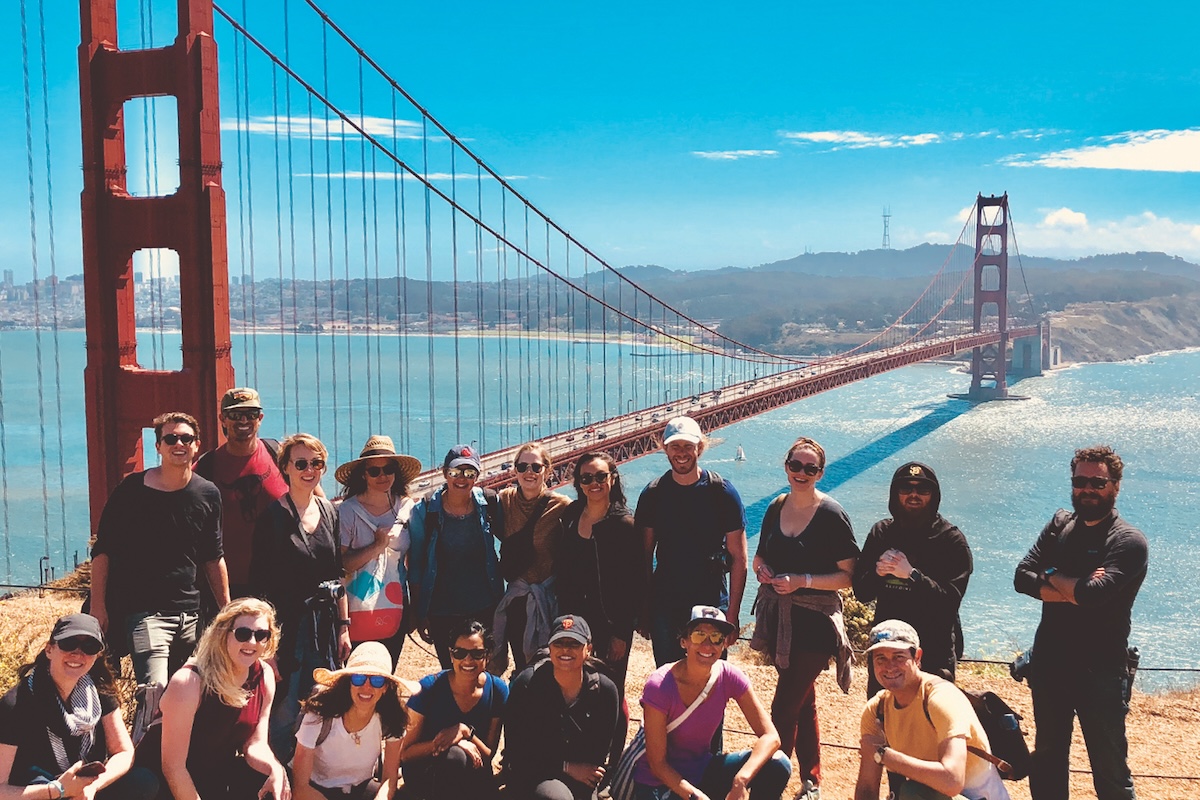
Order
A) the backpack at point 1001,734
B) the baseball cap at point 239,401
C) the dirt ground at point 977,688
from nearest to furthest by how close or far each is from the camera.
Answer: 1. the backpack at point 1001,734
2. the baseball cap at point 239,401
3. the dirt ground at point 977,688

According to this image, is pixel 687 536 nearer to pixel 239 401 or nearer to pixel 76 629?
pixel 239 401

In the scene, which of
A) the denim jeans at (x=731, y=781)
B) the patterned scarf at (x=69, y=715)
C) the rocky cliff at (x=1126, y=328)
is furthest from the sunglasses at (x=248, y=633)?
the rocky cliff at (x=1126, y=328)

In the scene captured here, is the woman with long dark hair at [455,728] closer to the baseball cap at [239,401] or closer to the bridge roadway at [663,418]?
the baseball cap at [239,401]

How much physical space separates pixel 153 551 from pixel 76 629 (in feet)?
2.08

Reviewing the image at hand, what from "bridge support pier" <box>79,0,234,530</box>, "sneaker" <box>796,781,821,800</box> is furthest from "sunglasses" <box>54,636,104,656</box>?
"bridge support pier" <box>79,0,234,530</box>

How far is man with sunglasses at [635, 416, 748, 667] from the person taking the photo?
3.85m

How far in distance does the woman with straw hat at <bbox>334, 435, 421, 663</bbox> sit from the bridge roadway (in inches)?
328

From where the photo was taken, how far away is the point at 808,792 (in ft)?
12.6

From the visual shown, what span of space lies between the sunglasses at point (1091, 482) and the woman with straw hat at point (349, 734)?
2.29 meters

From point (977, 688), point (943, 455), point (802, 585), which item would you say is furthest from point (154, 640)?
point (943, 455)

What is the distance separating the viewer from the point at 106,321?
333 inches

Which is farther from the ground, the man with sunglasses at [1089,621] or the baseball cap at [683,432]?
the baseball cap at [683,432]

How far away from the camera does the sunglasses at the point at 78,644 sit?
2887 mm

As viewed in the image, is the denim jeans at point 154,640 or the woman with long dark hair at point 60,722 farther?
the denim jeans at point 154,640
